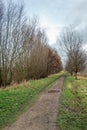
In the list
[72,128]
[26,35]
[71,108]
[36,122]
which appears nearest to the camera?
[72,128]

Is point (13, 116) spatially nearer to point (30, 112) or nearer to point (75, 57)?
point (30, 112)

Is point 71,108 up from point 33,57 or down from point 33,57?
down

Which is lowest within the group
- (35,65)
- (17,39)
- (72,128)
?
(72,128)

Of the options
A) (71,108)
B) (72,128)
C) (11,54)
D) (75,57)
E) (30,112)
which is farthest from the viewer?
(75,57)

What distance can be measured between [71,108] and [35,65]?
25.5 m

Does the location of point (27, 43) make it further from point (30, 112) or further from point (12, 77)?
point (30, 112)

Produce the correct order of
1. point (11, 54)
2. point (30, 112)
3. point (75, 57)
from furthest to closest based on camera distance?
point (75, 57) < point (11, 54) < point (30, 112)

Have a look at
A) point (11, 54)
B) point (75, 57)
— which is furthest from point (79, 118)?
point (75, 57)

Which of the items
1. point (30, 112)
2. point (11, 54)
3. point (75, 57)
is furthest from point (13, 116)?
point (75, 57)

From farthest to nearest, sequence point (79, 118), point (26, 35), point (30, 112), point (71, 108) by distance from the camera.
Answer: point (26, 35) < point (71, 108) < point (30, 112) < point (79, 118)

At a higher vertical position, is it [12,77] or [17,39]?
[17,39]

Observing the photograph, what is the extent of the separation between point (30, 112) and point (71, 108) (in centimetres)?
214

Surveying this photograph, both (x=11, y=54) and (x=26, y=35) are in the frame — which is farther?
(x=26, y=35)

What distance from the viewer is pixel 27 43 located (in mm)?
28234
